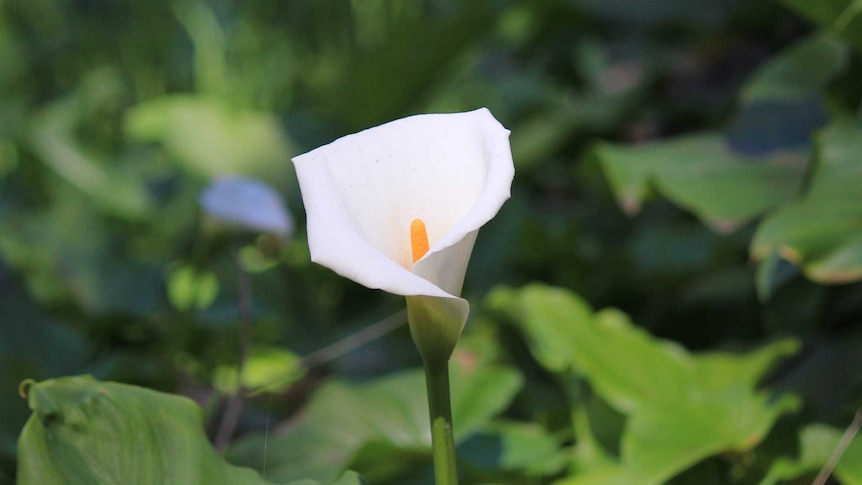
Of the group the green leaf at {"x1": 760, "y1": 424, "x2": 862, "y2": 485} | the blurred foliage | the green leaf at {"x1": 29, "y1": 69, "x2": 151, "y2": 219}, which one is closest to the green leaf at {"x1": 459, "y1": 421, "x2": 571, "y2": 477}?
the blurred foliage

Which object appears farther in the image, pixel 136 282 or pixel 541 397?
pixel 136 282

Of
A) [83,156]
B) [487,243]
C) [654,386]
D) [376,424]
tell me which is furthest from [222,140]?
[654,386]

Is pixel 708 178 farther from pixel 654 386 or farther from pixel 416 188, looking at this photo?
pixel 416 188

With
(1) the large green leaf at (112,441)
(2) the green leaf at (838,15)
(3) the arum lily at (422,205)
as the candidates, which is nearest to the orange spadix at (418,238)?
(3) the arum lily at (422,205)

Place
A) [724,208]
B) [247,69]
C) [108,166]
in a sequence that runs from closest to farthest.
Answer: [724,208] → [108,166] → [247,69]

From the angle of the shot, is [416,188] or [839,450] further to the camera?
[839,450]

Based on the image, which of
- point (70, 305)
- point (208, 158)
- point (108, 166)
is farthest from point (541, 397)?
point (108, 166)

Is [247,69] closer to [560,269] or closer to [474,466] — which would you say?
[560,269]

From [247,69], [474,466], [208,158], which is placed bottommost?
[474,466]
